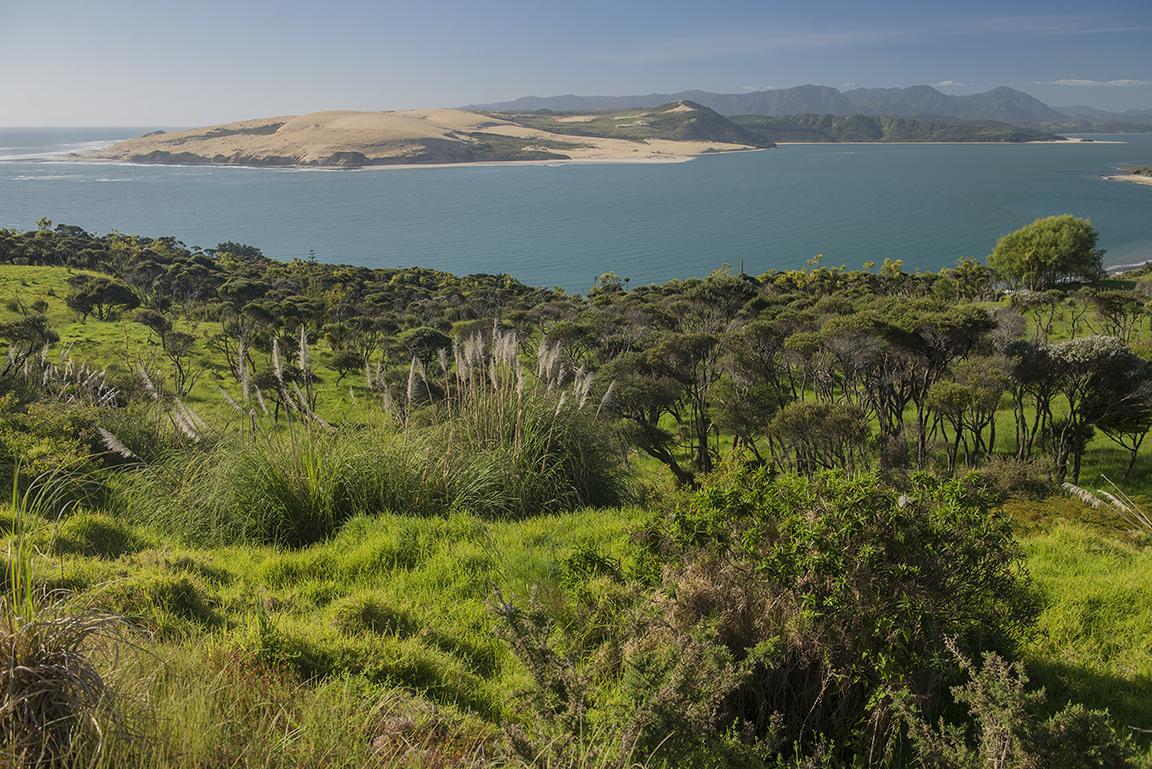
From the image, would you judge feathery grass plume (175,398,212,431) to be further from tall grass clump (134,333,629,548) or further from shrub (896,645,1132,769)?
shrub (896,645,1132,769)

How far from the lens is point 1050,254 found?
143 ft

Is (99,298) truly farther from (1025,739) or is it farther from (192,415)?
(1025,739)

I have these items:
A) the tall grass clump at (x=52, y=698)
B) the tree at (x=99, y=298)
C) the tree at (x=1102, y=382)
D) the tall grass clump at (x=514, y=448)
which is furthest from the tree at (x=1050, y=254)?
the tree at (x=99, y=298)

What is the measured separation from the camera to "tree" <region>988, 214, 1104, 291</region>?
43375 mm

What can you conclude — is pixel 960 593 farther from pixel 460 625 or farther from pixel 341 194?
pixel 341 194

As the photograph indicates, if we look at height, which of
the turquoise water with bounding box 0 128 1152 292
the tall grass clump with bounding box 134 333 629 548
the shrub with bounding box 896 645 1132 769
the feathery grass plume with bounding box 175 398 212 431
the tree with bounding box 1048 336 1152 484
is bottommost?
the tree with bounding box 1048 336 1152 484

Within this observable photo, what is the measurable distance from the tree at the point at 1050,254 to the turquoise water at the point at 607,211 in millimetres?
24162

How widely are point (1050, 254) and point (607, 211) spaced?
3026 inches

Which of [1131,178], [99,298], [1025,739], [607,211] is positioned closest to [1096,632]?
[1025,739]

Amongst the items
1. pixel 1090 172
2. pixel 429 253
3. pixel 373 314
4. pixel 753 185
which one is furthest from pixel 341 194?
pixel 1090 172

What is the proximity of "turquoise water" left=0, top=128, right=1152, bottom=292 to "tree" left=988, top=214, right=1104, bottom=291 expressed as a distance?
2416 centimetres

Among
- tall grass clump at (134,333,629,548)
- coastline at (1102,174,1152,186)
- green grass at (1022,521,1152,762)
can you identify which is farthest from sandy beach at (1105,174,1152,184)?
tall grass clump at (134,333,629,548)

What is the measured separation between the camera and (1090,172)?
14688 centimetres

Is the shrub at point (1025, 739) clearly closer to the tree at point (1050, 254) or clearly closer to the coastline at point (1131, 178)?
the tree at point (1050, 254)
